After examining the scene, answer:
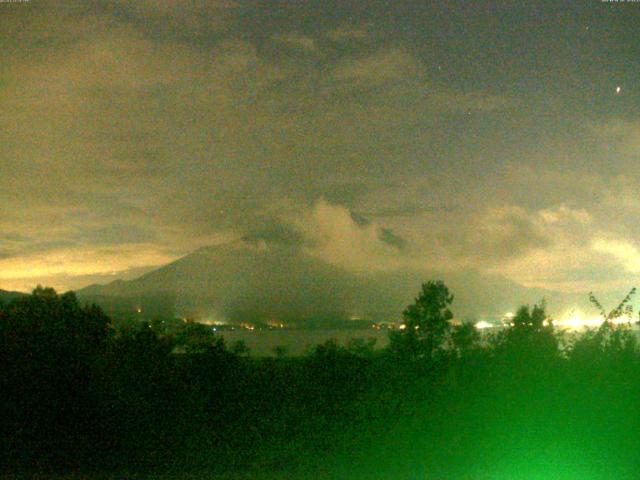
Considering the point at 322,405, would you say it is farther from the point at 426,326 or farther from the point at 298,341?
the point at 298,341

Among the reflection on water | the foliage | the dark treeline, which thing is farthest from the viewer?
the reflection on water

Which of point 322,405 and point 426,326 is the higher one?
point 426,326

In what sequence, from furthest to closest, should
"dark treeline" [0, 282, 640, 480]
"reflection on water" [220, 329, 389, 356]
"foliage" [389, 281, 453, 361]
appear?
"reflection on water" [220, 329, 389, 356] → "foliage" [389, 281, 453, 361] → "dark treeline" [0, 282, 640, 480]

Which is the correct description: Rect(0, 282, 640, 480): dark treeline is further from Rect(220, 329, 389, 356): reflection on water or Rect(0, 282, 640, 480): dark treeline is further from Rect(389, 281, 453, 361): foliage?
Rect(220, 329, 389, 356): reflection on water

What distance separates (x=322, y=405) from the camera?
1275 centimetres

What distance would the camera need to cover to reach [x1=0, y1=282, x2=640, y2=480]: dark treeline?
9.89 metres

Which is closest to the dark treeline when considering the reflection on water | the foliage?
the foliage

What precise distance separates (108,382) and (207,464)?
9.93ft

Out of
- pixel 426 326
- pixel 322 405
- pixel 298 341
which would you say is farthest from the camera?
pixel 298 341

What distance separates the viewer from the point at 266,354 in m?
17.2

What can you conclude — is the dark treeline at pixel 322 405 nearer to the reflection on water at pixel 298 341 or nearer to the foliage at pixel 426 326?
the foliage at pixel 426 326

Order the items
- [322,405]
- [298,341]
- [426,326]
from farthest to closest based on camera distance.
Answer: [298,341]
[426,326]
[322,405]

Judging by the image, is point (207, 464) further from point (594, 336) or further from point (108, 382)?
point (594, 336)

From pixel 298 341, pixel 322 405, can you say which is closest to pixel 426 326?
pixel 322 405
